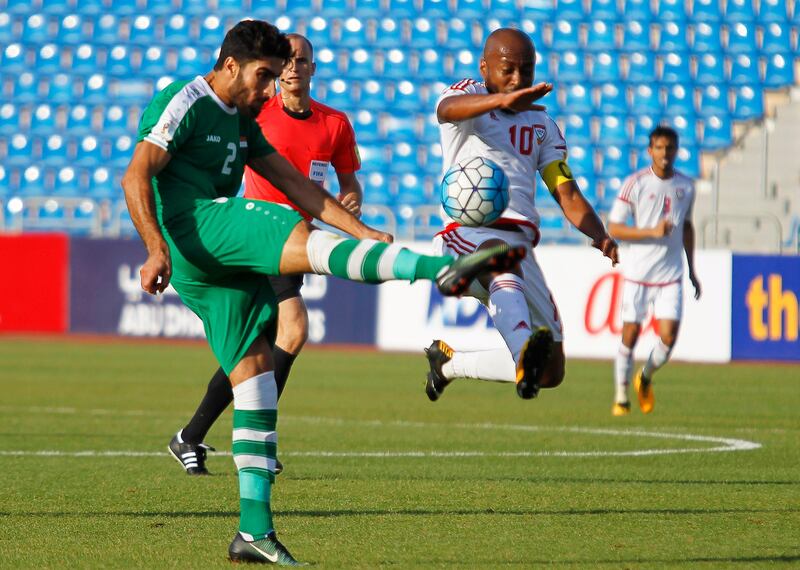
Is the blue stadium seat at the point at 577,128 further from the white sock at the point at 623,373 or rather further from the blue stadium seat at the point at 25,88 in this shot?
the white sock at the point at 623,373

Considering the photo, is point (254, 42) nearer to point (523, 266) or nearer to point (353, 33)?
point (523, 266)


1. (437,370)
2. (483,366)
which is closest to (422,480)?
(437,370)

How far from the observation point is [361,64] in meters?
25.7

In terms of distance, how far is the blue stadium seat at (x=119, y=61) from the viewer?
2605cm

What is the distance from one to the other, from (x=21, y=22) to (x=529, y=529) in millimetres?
23389

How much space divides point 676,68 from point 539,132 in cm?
1865

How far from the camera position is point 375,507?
6.40 metres

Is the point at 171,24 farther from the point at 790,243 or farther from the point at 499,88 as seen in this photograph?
the point at 499,88

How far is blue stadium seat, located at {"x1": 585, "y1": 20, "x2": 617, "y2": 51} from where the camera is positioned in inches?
1006

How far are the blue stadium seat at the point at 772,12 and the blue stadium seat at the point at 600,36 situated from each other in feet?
8.99

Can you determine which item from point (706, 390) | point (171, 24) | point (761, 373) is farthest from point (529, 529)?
point (171, 24)

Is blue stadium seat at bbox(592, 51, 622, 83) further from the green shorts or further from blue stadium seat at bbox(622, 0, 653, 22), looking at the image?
the green shorts

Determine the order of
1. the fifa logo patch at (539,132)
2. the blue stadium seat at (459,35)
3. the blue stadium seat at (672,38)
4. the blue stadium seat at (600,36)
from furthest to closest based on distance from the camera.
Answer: the blue stadium seat at (459,35) → the blue stadium seat at (600,36) → the blue stadium seat at (672,38) → the fifa logo patch at (539,132)

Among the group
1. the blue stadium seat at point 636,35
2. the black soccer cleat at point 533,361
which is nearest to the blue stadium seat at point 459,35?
the blue stadium seat at point 636,35
